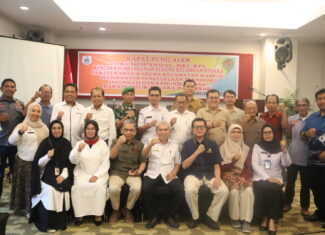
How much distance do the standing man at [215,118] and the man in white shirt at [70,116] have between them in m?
1.54

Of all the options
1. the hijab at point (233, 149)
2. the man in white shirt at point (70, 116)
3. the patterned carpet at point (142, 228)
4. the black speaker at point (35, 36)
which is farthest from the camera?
the black speaker at point (35, 36)

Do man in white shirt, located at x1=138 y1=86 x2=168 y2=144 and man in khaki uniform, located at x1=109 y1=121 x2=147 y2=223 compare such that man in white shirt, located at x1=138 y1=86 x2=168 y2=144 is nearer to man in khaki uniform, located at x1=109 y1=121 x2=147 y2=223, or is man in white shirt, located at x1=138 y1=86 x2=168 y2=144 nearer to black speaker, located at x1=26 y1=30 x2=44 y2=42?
man in khaki uniform, located at x1=109 y1=121 x2=147 y2=223

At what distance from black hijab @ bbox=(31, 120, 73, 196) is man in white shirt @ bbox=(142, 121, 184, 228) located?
2.82 ft

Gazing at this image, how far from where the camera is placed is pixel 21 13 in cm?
566

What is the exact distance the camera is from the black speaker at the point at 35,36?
643 centimetres

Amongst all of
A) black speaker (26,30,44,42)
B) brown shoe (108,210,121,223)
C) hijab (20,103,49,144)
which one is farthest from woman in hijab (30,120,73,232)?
black speaker (26,30,44,42)

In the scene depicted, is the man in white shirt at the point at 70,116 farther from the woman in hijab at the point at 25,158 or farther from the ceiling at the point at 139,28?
the ceiling at the point at 139,28

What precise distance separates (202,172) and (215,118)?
2.37 ft

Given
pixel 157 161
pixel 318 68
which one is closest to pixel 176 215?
pixel 157 161

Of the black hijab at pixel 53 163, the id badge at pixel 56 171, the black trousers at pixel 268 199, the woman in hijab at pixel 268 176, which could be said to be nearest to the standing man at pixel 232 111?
the woman in hijab at pixel 268 176

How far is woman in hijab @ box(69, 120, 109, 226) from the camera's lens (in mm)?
3311

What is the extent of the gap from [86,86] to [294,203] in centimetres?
497

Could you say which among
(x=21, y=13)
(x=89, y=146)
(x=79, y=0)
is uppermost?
(x=79, y=0)

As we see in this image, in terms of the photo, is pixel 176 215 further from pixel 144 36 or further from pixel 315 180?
pixel 144 36
